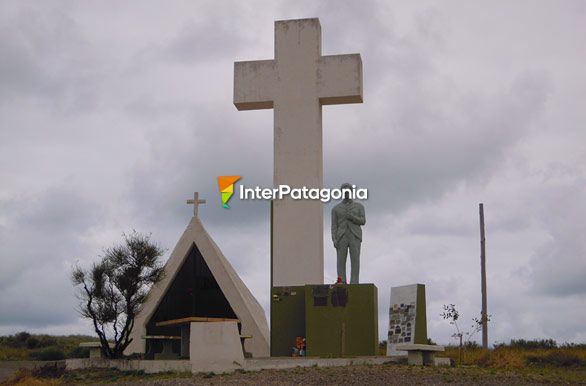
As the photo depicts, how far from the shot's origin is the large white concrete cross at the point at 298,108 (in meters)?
18.2

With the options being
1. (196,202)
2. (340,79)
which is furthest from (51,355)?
(340,79)

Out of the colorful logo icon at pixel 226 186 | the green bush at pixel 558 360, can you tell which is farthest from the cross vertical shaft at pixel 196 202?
the green bush at pixel 558 360

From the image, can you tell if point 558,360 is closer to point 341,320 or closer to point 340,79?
point 341,320

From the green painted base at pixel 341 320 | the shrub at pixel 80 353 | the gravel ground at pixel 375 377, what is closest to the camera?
the gravel ground at pixel 375 377

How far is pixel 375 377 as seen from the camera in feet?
43.3

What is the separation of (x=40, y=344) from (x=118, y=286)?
13.0 m

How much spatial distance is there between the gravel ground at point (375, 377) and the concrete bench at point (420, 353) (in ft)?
2.36

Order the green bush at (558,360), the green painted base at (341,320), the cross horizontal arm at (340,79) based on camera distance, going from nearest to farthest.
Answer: the green painted base at (341,320) → the cross horizontal arm at (340,79) → the green bush at (558,360)

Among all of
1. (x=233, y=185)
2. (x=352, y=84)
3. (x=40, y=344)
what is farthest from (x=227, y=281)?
(x=40, y=344)

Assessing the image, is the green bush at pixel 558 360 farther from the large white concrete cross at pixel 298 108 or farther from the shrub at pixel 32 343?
the shrub at pixel 32 343

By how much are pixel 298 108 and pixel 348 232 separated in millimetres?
3020

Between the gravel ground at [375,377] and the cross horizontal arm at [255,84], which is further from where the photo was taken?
the cross horizontal arm at [255,84]

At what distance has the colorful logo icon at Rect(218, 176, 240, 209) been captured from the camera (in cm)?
1941

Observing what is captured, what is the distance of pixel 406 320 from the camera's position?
17438 millimetres
